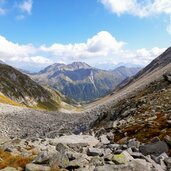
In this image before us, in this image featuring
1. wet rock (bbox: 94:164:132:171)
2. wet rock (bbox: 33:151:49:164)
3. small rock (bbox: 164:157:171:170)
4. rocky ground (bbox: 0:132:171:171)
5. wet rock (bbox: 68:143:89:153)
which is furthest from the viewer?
wet rock (bbox: 68:143:89:153)

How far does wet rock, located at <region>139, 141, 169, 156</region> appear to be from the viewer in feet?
71.3

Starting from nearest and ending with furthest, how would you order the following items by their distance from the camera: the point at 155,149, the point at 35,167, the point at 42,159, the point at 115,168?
1. the point at 115,168
2. the point at 35,167
3. the point at 42,159
4. the point at 155,149

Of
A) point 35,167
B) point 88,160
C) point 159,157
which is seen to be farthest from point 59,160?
point 159,157

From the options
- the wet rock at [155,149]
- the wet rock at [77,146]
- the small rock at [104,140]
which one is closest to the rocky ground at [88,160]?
the wet rock at [155,149]

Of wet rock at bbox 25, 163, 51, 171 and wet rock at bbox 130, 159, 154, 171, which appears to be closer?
wet rock at bbox 130, 159, 154, 171

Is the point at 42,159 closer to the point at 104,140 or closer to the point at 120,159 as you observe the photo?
the point at 120,159

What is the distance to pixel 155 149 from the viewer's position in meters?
22.0

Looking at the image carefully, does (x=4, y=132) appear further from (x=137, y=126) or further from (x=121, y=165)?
(x=121, y=165)

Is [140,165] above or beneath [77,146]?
beneath

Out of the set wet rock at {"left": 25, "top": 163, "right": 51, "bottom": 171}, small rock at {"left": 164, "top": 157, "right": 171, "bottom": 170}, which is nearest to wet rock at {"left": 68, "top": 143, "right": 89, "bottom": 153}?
wet rock at {"left": 25, "top": 163, "right": 51, "bottom": 171}

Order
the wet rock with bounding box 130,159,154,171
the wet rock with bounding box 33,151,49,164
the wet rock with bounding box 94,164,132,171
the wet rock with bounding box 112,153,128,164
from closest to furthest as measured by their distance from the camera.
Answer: the wet rock with bounding box 94,164,132,171 → the wet rock with bounding box 130,159,154,171 → the wet rock with bounding box 112,153,128,164 → the wet rock with bounding box 33,151,49,164

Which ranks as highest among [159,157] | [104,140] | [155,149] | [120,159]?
[120,159]

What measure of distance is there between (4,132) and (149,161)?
43.7 meters

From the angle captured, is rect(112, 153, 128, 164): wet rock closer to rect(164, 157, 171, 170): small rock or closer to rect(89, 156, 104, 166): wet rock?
rect(89, 156, 104, 166): wet rock
